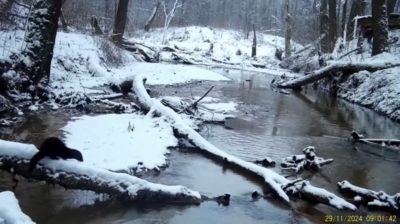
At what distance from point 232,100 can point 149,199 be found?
31.1 feet

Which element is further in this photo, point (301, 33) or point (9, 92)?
point (301, 33)

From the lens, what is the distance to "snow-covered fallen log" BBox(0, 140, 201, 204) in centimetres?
491

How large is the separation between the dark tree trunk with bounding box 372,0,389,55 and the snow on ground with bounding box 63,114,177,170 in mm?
10852

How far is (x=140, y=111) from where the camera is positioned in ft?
34.2

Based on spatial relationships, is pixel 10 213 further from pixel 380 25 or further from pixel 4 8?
pixel 380 25

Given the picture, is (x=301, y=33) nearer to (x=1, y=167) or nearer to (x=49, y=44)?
(x=49, y=44)

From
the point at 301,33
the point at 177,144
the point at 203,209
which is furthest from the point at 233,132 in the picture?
the point at 301,33

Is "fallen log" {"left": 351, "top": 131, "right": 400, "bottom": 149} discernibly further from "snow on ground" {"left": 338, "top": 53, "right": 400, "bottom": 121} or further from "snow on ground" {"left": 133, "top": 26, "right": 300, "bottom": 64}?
"snow on ground" {"left": 133, "top": 26, "right": 300, "bottom": 64}

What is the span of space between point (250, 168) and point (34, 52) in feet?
19.5

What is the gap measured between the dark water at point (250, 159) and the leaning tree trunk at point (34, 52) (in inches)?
48.1

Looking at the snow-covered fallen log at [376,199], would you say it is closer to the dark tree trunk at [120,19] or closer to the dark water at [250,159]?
the dark water at [250,159]

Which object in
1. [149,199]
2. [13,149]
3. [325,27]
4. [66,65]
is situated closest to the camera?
[13,149]

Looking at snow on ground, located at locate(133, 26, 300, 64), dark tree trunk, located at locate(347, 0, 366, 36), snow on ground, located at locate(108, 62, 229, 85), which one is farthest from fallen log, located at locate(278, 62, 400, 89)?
snow on ground, located at locate(133, 26, 300, 64)

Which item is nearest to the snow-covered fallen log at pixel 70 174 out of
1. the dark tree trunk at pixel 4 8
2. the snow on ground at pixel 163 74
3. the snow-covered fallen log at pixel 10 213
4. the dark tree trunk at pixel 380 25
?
the snow-covered fallen log at pixel 10 213
